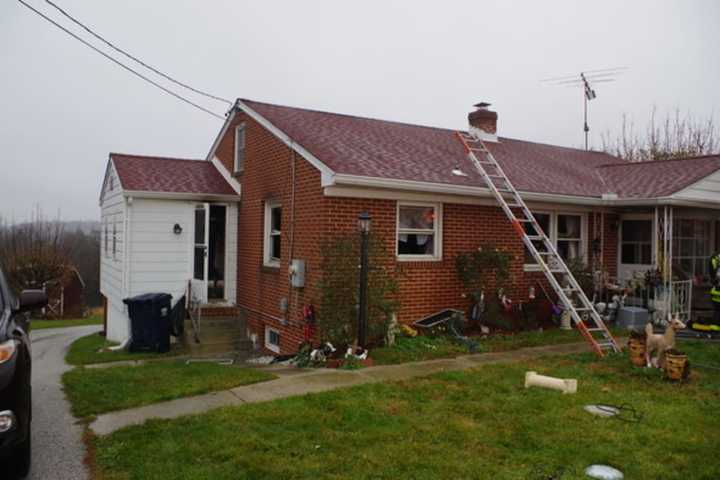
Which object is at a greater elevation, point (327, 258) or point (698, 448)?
point (327, 258)

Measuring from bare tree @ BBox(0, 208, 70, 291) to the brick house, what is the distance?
64.9 ft

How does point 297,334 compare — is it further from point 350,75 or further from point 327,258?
point 350,75

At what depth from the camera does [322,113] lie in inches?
545

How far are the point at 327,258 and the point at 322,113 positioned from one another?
228 inches

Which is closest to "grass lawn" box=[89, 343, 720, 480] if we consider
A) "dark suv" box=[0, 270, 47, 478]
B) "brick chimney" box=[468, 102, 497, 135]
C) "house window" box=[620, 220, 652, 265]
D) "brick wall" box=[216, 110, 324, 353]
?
"dark suv" box=[0, 270, 47, 478]

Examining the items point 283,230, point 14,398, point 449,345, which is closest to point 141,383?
point 14,398

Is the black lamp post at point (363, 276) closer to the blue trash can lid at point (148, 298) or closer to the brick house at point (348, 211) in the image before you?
the brick house at point (348, 211)

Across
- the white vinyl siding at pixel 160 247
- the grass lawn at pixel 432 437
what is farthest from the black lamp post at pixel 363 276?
Answer: the white vinyl siding at pixel 160 247

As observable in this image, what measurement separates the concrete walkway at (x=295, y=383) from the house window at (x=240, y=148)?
671cm

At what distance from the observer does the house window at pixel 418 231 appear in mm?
10375

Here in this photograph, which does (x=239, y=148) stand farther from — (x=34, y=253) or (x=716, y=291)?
(x=34, y=253)

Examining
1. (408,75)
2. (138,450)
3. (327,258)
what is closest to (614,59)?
(408,75)

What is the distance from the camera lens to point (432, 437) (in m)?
5.20

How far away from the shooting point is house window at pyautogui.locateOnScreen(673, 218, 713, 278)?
13602 millimetres
